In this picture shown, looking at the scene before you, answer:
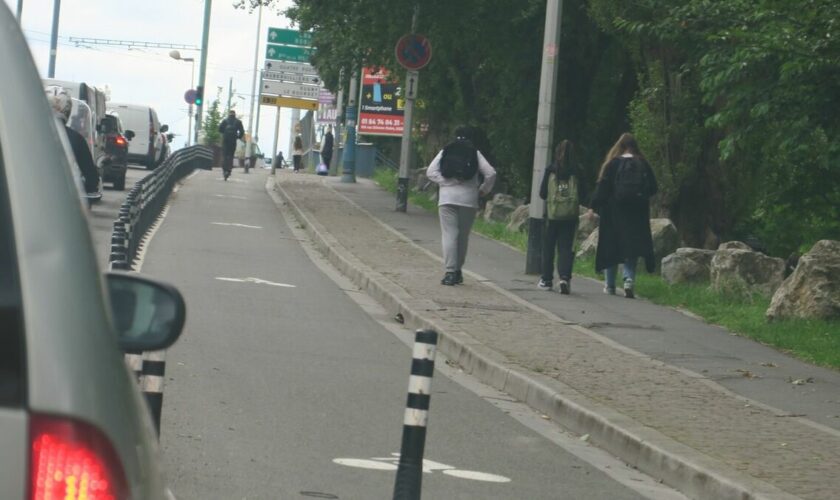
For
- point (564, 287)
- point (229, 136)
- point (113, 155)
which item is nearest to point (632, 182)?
point (564, 287)

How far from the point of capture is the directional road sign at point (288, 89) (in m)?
50.1

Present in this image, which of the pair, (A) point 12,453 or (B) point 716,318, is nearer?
(A) point 12,453

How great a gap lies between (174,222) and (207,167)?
3051cm

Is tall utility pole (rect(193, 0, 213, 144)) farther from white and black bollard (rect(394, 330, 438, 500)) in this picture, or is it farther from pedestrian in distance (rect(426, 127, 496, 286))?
white and black bollard (rect(394, 330, 438, 500))

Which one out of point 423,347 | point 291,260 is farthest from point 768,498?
point 291,260

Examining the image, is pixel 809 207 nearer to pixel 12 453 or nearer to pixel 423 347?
pixel 423 347

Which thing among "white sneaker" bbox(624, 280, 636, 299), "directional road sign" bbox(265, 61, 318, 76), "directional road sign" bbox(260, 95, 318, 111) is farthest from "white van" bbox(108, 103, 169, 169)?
"white sneaker" bbox(624, 280, 636, 299)

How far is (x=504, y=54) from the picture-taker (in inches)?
1216

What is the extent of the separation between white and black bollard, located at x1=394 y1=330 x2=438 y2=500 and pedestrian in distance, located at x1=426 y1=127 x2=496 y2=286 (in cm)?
1121

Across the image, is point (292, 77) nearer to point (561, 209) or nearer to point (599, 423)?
point (561, 209)

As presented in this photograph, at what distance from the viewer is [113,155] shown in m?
35.7

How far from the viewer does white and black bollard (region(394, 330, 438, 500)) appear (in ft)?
22.3

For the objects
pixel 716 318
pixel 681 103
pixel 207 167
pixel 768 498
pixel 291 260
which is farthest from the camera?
pixel 207 167

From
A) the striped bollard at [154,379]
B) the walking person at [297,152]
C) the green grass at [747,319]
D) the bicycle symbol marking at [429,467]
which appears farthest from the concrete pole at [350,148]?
the striped bollard at [154,379]
